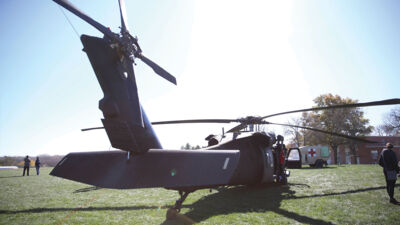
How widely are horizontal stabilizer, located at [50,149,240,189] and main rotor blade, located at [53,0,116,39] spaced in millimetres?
2317

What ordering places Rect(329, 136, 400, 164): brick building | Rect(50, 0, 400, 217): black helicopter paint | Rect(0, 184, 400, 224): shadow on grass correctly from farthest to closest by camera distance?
Rect(329, 136, 400, 164): brick building → Rect(0, 184, 400, 224): shadow on grass → Rect(50, 0, 400, 217): black helicopter paint

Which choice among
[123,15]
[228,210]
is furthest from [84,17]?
[228,210]

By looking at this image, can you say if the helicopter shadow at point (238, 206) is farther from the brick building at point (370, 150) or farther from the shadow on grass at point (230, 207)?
the brick building at point (370, 150)

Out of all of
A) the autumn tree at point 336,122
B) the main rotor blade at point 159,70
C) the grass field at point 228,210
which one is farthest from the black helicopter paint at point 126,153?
the autumn tree at point 336,122

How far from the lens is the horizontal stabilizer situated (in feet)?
11.6

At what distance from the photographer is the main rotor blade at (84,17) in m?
3.06

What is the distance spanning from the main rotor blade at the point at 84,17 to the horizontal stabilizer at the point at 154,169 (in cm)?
232

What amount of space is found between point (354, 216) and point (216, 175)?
474 centimetres

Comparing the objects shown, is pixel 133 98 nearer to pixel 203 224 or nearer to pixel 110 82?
pixel 110 82

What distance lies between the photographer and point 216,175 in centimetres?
375

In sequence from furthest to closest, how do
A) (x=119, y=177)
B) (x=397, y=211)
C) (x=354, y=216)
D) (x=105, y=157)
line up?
(x=397, y=211), (x=354, y=216), (x=105, y=157), (x=119, y=177)

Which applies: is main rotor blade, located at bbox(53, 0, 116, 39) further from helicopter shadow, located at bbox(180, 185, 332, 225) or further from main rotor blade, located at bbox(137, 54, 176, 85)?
helicopter shadow, located at bbox(180, 185, 332, 225)

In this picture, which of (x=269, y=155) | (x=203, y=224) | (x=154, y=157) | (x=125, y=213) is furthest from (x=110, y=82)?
(x=269, y=155)

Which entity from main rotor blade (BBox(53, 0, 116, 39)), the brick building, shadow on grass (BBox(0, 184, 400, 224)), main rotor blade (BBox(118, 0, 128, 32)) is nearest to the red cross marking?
shadow on grass (BBox(0, 184, 400, 224))
